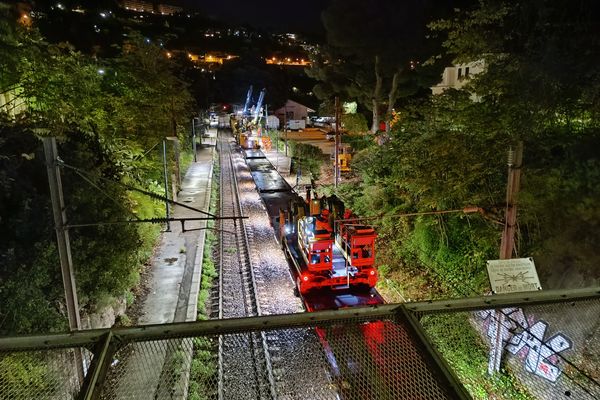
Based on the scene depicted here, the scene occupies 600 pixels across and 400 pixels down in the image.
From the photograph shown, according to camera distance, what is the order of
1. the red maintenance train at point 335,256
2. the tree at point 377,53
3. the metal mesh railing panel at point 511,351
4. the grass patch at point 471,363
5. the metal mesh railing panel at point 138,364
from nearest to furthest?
the metal mesh railing panel at point 138,364 < the metal mesh railing panel at point 511,351 < the grass patch at point 471,363 < the red maintenance train at point 335,256 < the tree at point 377,53

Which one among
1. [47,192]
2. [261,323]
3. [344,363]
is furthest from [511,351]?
[47,192]

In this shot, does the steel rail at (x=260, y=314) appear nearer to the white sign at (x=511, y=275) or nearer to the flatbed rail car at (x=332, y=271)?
the flatbed rail car at (x=332, y=271)

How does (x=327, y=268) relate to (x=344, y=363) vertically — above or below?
below

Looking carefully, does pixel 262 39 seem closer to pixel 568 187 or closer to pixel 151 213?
pixel 151 213

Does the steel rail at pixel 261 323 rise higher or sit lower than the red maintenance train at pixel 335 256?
higher

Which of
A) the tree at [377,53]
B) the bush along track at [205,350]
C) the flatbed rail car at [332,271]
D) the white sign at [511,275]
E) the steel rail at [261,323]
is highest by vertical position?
the tree at [377,53]

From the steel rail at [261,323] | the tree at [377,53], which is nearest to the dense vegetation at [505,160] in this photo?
the steel rail at [261,323]

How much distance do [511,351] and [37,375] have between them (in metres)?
9.50

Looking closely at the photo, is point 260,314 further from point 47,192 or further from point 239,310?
point 47,192

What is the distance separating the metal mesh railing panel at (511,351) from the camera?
6.69 metres

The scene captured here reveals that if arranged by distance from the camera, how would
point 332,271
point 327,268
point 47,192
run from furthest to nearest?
point 332,271 < point 327,268 < point 47,192

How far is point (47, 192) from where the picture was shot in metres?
12.3

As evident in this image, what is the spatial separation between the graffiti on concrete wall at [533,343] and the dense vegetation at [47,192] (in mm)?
7758

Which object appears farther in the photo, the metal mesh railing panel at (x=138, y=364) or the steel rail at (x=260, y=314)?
the steel rail at (x=260, y=314)
